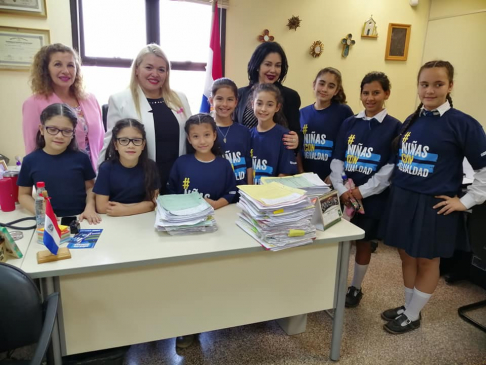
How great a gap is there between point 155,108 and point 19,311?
118 centimetres

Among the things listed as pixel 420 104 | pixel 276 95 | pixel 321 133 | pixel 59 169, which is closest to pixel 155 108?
pixel 59 169

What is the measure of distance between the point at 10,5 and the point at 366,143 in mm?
3001

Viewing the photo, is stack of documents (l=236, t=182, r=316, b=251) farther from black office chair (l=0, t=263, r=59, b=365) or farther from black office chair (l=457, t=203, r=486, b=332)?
black office chair (l=457, t=203, r=486, b=332)

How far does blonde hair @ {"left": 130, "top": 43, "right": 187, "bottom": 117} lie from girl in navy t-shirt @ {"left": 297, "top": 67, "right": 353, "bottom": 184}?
0.88 metres

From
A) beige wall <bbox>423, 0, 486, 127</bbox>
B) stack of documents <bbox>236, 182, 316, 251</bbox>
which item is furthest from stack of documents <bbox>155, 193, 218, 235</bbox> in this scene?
beige wall <bbox>423, 0, 486, 127</bbox>

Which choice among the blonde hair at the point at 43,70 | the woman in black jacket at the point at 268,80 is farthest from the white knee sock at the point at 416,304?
the blonde hair at the point at 43,70

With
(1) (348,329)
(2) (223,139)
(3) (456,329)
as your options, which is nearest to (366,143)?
(2) (223,139)

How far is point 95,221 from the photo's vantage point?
5.51 ft

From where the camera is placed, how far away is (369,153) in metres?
2.10

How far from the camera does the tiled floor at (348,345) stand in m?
1.87

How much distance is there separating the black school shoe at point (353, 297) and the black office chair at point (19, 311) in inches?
71.3

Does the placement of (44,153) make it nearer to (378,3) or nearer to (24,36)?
(24,36)

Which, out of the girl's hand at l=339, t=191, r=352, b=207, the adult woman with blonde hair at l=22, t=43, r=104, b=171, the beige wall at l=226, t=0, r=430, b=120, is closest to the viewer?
the adult woman with blonde hair at l=22, t=43, r=104, b=171

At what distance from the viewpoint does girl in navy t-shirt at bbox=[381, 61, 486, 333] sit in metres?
1.80
